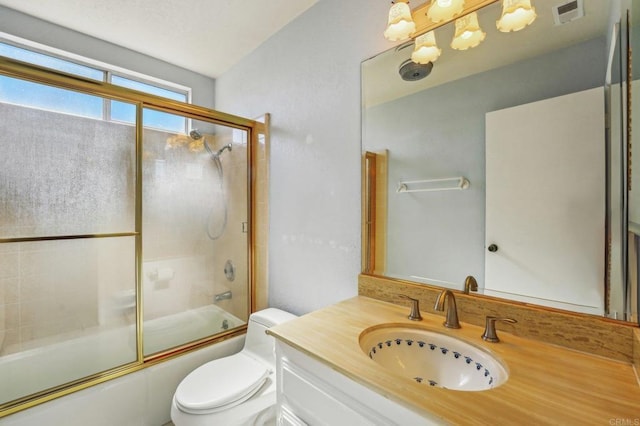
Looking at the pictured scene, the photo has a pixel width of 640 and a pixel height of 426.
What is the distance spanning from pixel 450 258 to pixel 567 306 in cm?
38

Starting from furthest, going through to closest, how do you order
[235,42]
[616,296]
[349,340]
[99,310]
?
[235,42], [99,310], [349,340], [616,296]

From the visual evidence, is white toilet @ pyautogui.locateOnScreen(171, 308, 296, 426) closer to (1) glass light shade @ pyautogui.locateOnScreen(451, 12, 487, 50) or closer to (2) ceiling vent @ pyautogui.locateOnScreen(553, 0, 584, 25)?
(1) glass light shade @ pyautogui.locateOnScreen(451, 12, 487, 50)

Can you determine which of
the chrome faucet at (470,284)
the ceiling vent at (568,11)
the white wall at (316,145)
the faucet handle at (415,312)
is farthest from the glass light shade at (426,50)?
the faucet handle at (415,312)

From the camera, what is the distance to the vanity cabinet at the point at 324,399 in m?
0.67

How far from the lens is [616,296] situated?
0.79 meters

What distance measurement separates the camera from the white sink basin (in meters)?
0.85

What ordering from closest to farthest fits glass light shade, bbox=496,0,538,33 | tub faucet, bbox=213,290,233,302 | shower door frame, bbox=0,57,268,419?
glass light shade, bbox=496,0,538,33
shower door frame, bbox=0,57,268,419
tub faucet, bbox=213,290,233,302

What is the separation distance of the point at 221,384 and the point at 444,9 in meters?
1.99

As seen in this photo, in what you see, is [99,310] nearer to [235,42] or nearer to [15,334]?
[15,334]

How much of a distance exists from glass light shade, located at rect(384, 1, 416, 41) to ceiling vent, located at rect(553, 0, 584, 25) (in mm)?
488

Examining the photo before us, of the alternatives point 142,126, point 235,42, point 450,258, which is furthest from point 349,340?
point 235,42

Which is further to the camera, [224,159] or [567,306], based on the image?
[224,159]

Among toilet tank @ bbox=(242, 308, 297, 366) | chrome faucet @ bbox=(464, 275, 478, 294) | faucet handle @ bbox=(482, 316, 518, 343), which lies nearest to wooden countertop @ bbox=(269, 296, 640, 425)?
faucet handle @ bbox=(482, 316, 518, 343)

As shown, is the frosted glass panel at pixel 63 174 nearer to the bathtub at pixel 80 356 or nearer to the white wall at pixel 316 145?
the bathtub at pixel 80 356
